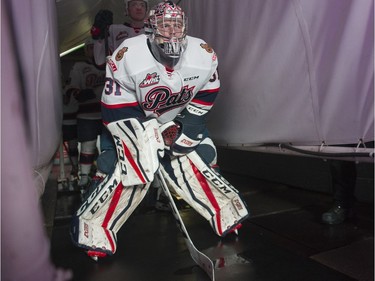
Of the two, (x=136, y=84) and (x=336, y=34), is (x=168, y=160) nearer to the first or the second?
(x=136, y=84)

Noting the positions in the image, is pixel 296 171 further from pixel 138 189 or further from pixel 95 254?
pixel 95 254

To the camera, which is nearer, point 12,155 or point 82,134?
point 12,155

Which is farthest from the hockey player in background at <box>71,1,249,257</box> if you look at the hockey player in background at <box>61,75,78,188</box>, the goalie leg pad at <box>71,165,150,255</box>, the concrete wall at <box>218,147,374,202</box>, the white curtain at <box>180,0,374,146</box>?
the hockey player in background at <box>61,75,78,188</box>

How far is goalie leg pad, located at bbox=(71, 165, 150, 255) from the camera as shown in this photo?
1.56 meters

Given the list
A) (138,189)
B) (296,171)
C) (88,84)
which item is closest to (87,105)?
(88,84)

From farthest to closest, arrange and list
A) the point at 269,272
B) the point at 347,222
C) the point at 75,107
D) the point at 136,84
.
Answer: the point at 75,107
the point at 347,222
the point at 136,84
the point at 269,272

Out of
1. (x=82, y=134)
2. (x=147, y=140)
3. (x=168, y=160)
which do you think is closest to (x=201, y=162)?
(x=168, y=160)

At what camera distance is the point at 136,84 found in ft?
4.96

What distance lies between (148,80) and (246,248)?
897 millimetres

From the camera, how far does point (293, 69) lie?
1494 mm

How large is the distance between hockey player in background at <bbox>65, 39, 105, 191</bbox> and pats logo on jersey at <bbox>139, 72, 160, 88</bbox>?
135 cm

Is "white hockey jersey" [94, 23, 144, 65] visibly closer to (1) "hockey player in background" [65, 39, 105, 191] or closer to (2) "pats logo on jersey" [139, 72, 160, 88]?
(1) "hockey player in background" [65, 39, 105, 191]

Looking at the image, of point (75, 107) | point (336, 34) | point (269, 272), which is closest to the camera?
point (336, 34)

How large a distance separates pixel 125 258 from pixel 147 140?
21.4 inches
